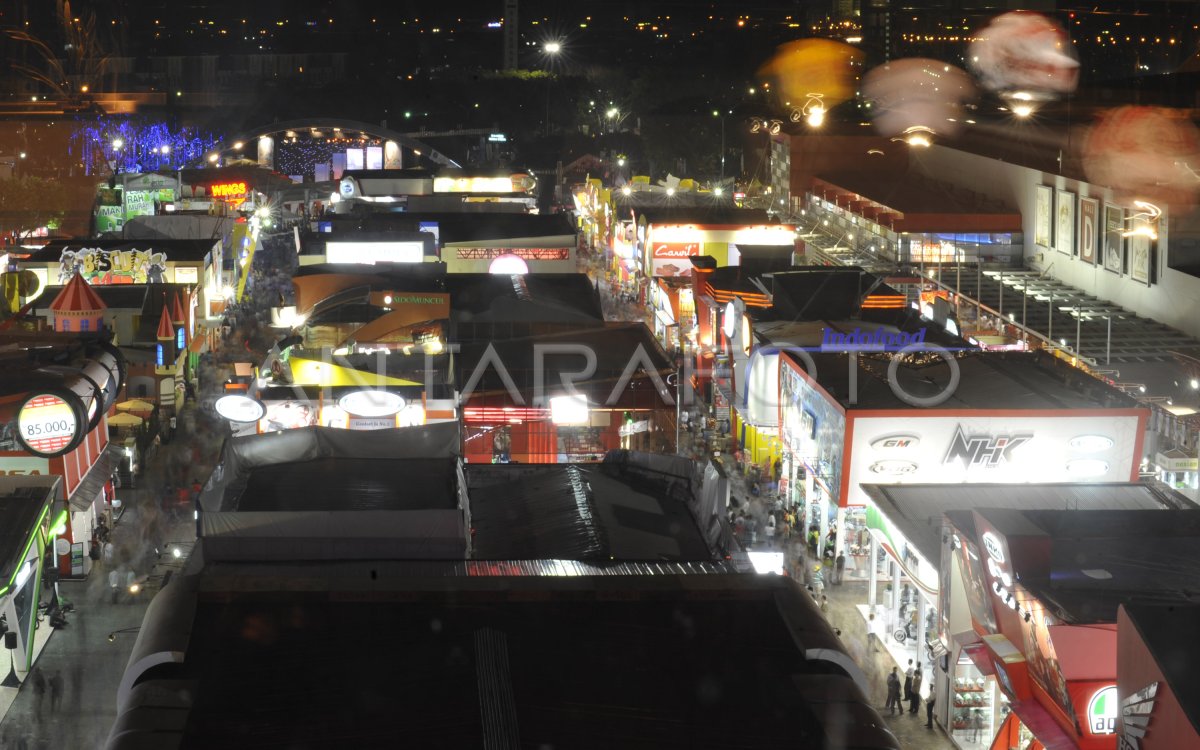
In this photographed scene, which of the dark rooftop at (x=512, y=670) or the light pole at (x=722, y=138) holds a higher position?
the light pole at (x=722, y=138)

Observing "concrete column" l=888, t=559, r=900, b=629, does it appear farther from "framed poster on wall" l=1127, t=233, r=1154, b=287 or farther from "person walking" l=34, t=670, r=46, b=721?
"framed poster on wall" l=1127, t=233, r=1154, b=287

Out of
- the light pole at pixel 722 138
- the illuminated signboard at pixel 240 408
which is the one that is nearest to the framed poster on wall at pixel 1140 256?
the illuminated signboard at pixel 240 408

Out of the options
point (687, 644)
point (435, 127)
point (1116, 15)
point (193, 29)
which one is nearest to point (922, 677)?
point (687, 644)

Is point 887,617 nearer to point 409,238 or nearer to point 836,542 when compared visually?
point 836,542

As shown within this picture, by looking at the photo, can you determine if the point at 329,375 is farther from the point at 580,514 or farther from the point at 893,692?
the point at 893,692

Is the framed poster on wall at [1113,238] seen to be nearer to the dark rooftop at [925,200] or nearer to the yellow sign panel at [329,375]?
the dark rooftop at [925,200]

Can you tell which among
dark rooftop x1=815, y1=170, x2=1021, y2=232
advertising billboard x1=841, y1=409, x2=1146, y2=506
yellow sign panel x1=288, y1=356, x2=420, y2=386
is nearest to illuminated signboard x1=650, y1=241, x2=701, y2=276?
dark rooftop x1=815, y1=170, x2=1021, y2=232
